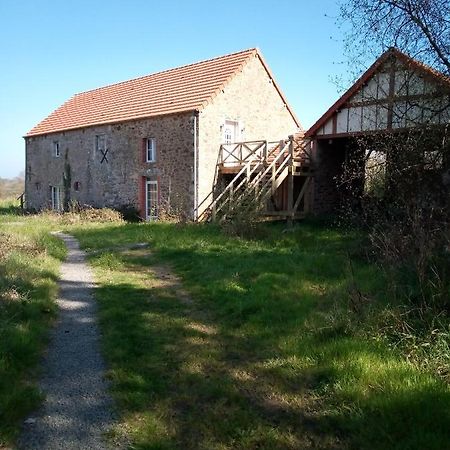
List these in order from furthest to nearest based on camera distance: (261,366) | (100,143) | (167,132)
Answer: (100,143)
(167,132)
(261,366)

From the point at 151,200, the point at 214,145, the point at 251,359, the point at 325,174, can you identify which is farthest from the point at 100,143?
the point at 251,359

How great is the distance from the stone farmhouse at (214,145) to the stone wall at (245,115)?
43 millimetres

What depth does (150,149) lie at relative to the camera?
794 inches

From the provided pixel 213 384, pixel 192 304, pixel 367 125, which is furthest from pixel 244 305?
pixel 367 125

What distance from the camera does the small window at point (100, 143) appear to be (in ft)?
73.7

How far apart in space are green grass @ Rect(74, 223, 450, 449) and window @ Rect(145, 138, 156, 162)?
38.9ft

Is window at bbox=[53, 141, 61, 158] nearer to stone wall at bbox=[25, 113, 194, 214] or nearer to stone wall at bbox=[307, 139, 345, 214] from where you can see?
stone wall at bbox=[25, 113, 194, 214]

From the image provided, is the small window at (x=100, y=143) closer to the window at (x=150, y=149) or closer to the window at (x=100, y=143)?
the window at (x=100, y=143)

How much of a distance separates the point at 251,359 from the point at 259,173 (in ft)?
38.4

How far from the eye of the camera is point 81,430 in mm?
3562

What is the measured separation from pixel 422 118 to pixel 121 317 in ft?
23.2

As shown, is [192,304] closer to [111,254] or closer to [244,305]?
[244,305]

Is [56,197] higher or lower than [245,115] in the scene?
lower

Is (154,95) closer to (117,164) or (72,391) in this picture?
(117,164)
